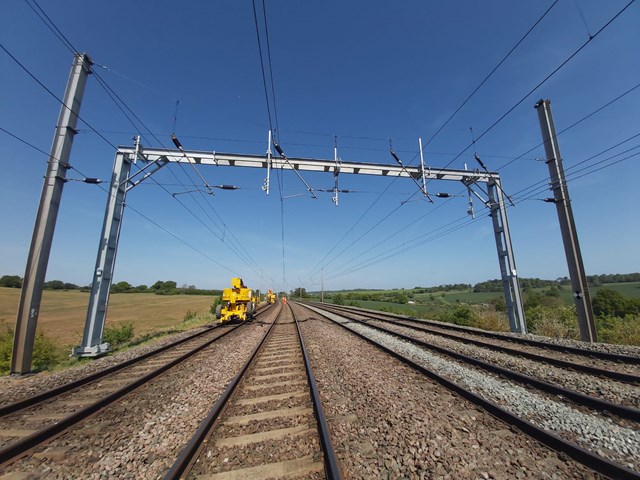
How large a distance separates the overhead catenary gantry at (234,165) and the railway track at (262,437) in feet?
24.5

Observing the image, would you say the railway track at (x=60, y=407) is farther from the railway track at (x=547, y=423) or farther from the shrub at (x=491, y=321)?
the shrub at (x=491, y=321)

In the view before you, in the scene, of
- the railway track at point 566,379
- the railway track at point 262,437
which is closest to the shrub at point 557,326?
the railway track at point 566,379

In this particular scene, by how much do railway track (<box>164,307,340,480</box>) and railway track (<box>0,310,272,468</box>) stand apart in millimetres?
2369

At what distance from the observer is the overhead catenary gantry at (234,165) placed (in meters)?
10.5

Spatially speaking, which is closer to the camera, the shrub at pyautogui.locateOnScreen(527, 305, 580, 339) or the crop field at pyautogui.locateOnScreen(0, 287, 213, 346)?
the shrub at pyautogui.locateOnScreen(527, 305, 580, 339)

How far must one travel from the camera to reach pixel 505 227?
13984 millimetres

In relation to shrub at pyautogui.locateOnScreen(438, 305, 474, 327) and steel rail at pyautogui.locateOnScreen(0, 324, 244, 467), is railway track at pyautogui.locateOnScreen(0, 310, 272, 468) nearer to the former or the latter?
steel rail at pyautogui.locateOnScreen(0, 324, 244, 467)

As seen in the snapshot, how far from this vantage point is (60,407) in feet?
17.4

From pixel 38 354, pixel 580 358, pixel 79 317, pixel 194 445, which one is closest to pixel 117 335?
pixel 38 354

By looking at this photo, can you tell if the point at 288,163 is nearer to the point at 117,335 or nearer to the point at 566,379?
the point at 566,379

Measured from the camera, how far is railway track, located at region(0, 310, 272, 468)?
3883 mm

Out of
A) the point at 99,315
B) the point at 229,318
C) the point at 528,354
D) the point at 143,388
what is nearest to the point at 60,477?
the point at 143,388

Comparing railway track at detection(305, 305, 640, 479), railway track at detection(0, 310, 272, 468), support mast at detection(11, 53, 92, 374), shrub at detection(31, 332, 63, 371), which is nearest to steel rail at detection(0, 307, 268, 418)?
railway track at detection(0, 310, 272, 468)

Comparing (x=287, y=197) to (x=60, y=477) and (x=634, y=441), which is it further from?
(x=634, y=441)
